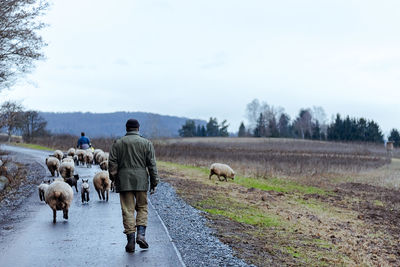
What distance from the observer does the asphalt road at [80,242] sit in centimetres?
752

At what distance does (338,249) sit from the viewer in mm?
11000

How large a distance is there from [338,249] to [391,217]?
7672mm

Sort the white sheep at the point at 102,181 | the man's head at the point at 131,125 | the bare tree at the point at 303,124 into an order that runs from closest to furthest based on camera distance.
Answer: the man's head at the point at 131,125 < the white sheep at the point at 102,181 < the bare tree at the point at 303,124

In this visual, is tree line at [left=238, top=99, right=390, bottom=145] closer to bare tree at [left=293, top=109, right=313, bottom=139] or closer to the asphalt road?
bare tree at [left=293, top=109, right=313, bottom=139]

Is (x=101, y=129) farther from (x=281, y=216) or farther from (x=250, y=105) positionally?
(x=281, y=216)

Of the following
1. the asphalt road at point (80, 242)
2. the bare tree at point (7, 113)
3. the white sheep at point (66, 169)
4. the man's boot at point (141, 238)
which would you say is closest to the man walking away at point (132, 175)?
the man's boot at point (141, 238)

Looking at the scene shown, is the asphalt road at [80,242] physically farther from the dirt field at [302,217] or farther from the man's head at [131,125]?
the man's head at [131,125]

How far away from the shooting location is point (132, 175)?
26.5ft

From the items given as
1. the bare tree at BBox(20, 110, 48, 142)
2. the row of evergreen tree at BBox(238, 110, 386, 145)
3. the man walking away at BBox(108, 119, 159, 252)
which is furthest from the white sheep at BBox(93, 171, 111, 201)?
the row of evergreen tree at BBox(238, 110, 386, 145)

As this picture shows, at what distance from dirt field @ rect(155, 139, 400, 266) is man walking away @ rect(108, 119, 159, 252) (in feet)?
6.56

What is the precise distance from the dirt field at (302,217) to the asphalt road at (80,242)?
1.58m

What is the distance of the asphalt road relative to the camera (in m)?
7.52

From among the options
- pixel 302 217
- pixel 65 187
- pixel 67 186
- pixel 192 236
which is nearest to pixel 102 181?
pixel 67 186

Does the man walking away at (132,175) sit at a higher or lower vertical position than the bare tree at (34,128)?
lower
